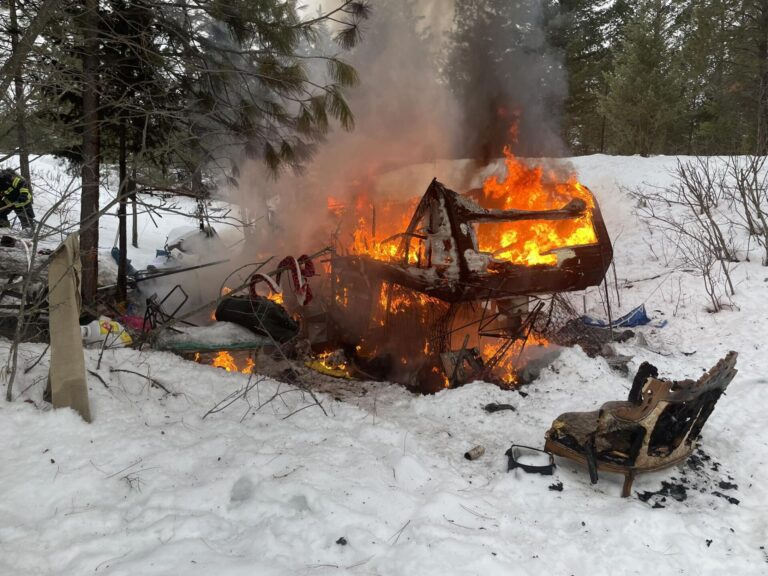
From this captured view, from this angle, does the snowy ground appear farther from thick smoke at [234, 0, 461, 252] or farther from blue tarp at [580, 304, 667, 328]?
thick smoke at [234, 0, 461, 252]

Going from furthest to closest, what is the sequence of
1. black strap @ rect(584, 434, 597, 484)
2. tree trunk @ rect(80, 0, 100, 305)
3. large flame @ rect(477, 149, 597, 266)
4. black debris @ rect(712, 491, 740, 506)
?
large flame @ rect(477, 149, 597, 266), tree trunk @ rect(80, 0, 100, 305), black strap @ rect(584, 434, 597, 484), black debris @ rect(712, 491, 740, 506)

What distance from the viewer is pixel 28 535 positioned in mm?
2609

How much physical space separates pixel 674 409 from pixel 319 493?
278 centimetres

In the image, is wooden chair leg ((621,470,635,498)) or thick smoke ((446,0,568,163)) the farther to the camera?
thick smoke ((446,0,568,163))

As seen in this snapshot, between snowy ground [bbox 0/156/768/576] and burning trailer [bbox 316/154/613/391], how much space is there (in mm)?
1846

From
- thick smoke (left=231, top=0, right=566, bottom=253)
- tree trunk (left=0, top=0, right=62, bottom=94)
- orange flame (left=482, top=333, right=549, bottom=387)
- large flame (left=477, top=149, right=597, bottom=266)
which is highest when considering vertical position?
thick smoke (left=231, top=0, right=566, bottom=253)

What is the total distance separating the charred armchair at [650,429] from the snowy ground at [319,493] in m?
0.24

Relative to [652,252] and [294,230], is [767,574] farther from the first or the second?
[294,230]

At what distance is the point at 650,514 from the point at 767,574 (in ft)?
2.21

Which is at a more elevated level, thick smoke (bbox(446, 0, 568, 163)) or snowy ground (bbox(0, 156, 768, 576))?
thick smoke (bbox(446, 0, 568, 163))

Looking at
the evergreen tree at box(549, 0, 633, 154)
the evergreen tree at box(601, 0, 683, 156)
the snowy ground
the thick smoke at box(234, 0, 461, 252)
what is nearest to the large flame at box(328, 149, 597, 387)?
the snowy ground

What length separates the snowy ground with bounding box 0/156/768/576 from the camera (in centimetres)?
276

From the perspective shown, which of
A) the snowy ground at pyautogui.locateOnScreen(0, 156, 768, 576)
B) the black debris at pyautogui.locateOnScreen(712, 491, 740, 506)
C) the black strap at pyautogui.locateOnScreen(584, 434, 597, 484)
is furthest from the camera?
the black strap at pyautogui.locateOnScreen(584, 434, 597, 484)

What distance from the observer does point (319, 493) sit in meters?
3.31
